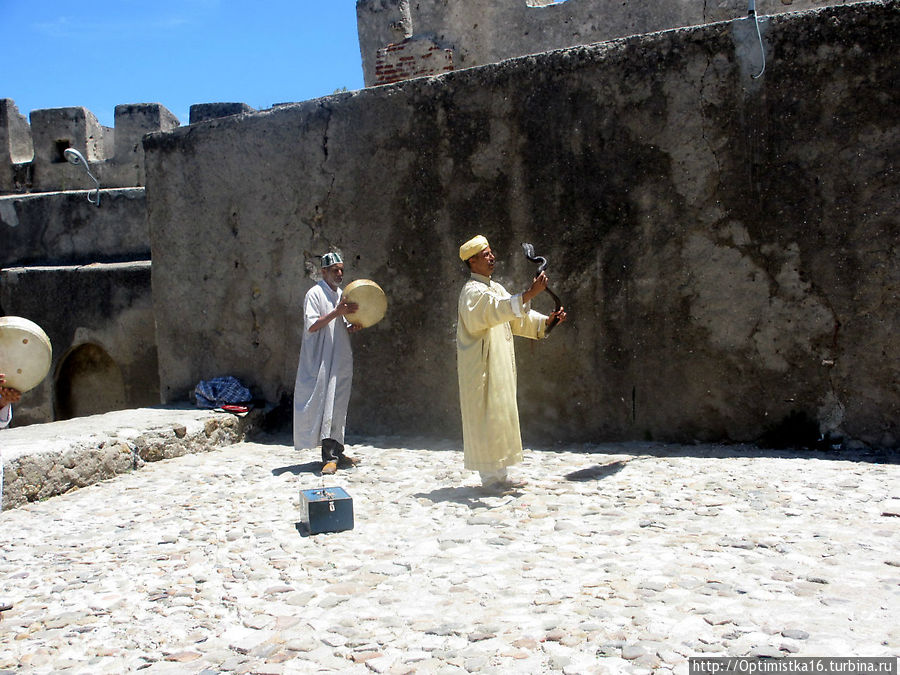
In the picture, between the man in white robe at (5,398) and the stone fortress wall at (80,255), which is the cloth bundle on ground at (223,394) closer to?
the stone fortress wall at (80,255)

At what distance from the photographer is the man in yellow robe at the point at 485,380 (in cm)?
460

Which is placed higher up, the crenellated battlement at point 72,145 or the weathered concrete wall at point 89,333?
the crenellated battlement at point 72,145

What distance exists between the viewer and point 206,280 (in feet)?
24.1

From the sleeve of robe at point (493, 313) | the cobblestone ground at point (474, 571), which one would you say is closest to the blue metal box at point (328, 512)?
the cobblestone ground at point (474, 571)

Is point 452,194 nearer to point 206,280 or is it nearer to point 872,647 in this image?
point 206,280

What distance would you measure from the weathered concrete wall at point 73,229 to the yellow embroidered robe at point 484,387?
291 inches

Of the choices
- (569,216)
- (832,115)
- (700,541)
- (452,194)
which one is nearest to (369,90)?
(452,194)

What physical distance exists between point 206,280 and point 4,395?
404 cm

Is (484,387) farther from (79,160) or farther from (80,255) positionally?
(79,160)

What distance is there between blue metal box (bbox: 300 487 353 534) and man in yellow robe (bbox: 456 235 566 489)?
33.7 inches

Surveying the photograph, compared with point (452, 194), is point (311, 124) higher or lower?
higher

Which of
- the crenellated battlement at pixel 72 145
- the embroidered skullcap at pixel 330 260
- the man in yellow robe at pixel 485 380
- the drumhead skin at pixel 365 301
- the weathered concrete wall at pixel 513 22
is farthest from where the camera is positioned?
the crenellated battlement at pixel 72 145

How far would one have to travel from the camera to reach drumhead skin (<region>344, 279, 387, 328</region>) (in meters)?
5.68

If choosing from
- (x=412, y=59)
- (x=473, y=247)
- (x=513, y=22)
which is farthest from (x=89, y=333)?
(x=473, y=247)
